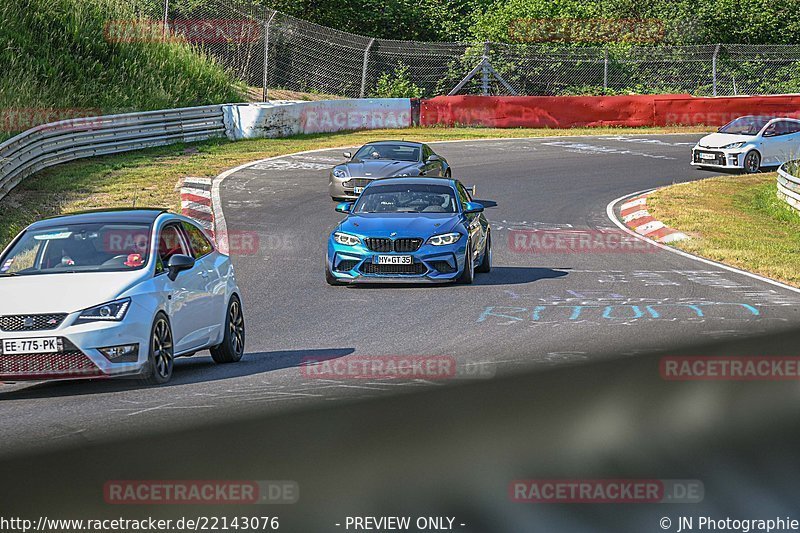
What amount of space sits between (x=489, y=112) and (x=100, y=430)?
114 ft

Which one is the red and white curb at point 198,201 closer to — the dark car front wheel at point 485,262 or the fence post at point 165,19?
the dark car front wheel at point 485,262

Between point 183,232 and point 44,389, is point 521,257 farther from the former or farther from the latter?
point 44,389

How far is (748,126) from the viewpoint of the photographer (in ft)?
107

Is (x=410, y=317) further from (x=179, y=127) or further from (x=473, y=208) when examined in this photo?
(x=179, y=127)

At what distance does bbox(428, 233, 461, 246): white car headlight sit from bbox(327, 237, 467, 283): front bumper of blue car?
0.04 metres

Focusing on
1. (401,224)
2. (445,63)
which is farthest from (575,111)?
(401,224)

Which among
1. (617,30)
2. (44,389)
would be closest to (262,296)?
(44,389)

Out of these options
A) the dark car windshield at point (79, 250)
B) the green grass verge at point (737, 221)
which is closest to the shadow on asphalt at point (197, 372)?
the dark car windshield at point (79, 250)

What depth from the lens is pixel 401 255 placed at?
15445mm

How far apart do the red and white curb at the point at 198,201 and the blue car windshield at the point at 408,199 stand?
13.9 feet

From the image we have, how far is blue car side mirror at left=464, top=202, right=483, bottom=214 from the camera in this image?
16.2 metres

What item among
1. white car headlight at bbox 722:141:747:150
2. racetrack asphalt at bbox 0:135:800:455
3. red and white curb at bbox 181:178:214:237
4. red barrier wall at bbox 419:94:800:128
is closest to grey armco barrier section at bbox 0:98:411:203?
red barrier wall at bbox 419:94:800:128

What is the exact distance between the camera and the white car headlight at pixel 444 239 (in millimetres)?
15508

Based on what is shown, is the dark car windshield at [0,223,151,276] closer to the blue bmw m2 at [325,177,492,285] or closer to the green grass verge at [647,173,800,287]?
the blue bmw m2 at [325,177,492,285]
